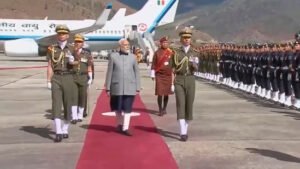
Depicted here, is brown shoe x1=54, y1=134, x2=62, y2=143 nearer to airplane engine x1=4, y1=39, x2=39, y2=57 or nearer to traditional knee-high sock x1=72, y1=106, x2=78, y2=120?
traditional knee-high sock x1=72, y1=106, x2=78, y2=120

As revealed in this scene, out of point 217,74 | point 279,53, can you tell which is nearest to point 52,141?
point 279,53

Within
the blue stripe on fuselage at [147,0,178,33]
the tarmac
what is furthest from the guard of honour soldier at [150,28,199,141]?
the blue stripe on fuselage at [147,0,178,33]

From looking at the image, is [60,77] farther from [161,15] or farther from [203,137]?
[161,15]

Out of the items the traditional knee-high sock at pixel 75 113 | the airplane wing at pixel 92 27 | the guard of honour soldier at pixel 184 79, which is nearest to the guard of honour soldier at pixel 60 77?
the traditional knee-high sock at pixel 75 113

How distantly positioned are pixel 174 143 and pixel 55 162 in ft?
7.42

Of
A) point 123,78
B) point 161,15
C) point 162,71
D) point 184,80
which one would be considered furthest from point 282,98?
point 161,15

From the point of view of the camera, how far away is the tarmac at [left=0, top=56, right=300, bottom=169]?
26.8 ft

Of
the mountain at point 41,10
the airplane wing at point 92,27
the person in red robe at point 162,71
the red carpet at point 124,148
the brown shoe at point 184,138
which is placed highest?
the mountain at point 41,10

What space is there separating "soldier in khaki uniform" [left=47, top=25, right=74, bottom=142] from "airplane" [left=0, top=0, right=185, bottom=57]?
34.2 meters

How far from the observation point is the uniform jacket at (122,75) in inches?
404

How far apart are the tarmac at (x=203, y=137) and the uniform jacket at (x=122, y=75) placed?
105 cm

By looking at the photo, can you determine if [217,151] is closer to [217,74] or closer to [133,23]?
[217,74]

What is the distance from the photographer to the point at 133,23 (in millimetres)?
56125

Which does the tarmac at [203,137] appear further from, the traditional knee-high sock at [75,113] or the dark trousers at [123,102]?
the dark trousers at [123,102]
